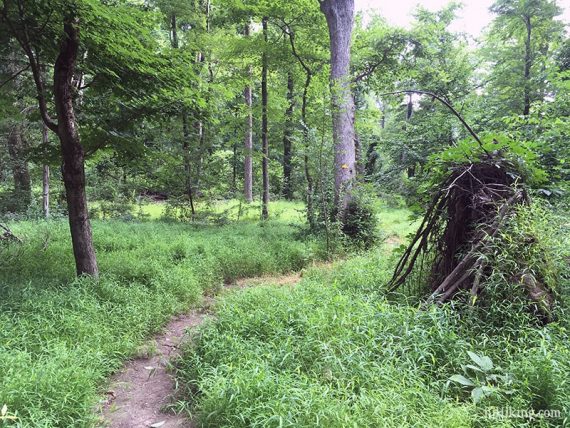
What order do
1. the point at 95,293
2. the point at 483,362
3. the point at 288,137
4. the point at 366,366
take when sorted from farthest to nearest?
the point at 288,137 < the point at 95,293 < the point at 366,366 < the point at 483,362

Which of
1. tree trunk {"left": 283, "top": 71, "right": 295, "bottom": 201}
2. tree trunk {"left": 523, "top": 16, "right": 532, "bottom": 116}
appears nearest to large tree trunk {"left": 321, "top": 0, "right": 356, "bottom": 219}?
tree trunk {"left": 283, "top": 71, "right": 295, "bottom": 201}

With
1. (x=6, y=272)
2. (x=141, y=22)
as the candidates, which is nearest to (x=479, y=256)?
(x=141, y=22)

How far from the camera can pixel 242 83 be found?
37.9 feet

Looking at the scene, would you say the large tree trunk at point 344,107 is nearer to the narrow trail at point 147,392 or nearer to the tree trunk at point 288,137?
the tree trunk at point 288,137

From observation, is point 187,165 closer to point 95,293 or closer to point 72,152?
point 72,152

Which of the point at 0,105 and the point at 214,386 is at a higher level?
the point at 0,105

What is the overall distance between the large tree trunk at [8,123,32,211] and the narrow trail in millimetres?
10166

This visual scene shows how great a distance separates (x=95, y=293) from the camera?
15.2 ft

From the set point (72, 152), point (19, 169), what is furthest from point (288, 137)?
point (19, 169)

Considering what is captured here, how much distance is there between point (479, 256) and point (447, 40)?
730 inches

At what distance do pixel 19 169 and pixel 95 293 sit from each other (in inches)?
397

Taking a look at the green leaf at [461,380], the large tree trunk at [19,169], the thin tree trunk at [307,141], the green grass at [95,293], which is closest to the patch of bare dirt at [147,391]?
the green grass at [95,293]

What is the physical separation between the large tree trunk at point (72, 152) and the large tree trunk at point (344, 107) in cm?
574

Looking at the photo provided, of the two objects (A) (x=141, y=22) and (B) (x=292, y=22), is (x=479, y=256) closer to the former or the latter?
(A) (x=141, y=22)
